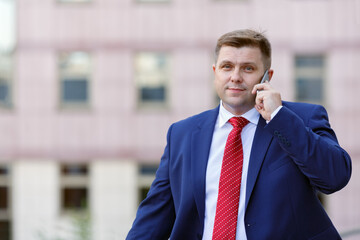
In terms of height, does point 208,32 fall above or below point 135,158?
above

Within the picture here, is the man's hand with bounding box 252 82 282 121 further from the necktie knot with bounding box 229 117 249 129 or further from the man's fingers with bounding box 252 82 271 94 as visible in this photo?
the necktie knot with bounding box 229 117 249 129

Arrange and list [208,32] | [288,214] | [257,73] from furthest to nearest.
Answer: [208,32] → [257,73] → [288,214]

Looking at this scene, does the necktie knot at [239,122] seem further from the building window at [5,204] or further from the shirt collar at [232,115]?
the building window at [5,204]

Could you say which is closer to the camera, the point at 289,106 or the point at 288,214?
the point at 288,214

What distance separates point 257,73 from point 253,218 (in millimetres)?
558

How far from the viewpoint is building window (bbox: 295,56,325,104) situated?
1293cm

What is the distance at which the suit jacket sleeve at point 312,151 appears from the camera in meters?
1.76

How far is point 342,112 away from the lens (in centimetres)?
1270

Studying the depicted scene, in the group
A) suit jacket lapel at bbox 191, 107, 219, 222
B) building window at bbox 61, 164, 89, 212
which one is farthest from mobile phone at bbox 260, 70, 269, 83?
building window at bbox 61, 164, 89, 212

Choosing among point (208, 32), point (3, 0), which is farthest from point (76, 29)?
point (208, 32)

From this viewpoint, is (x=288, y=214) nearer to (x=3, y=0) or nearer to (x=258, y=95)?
(x=258, y=95)

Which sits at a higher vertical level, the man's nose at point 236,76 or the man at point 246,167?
the man's nose at point 236,76

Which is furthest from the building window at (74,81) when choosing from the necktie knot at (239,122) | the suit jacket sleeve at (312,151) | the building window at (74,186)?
the suit jacket sleeve at (312,151)

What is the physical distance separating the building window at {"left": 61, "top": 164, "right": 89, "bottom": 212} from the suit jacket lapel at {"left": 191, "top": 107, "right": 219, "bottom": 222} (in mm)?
11357
